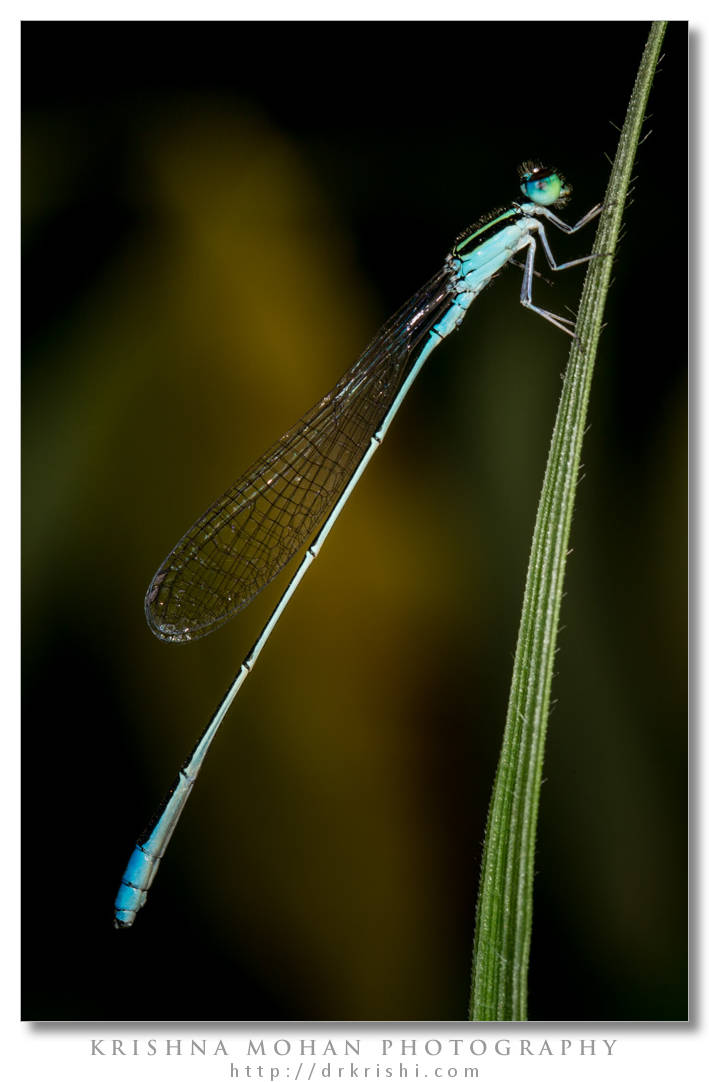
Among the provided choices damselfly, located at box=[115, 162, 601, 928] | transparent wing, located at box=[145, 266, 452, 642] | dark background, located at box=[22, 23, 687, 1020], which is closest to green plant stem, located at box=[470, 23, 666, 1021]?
dark background, located at box=[22, 23, 687, 1020]

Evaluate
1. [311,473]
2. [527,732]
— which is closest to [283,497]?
[311,473]

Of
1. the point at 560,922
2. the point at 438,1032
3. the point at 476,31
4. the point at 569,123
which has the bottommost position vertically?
the point at 438,1032

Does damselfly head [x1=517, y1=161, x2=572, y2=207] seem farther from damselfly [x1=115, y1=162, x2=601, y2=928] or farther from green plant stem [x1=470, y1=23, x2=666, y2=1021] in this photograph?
green plant stem [x1=470, y1=23, x2=666, y2=1021]

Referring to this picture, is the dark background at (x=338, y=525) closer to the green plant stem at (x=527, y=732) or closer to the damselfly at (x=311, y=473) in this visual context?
the damselfly at (x=311, y=473)

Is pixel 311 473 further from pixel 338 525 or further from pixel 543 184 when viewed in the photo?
pixel 543 184

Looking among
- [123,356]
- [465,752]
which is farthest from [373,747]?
[123,356]
